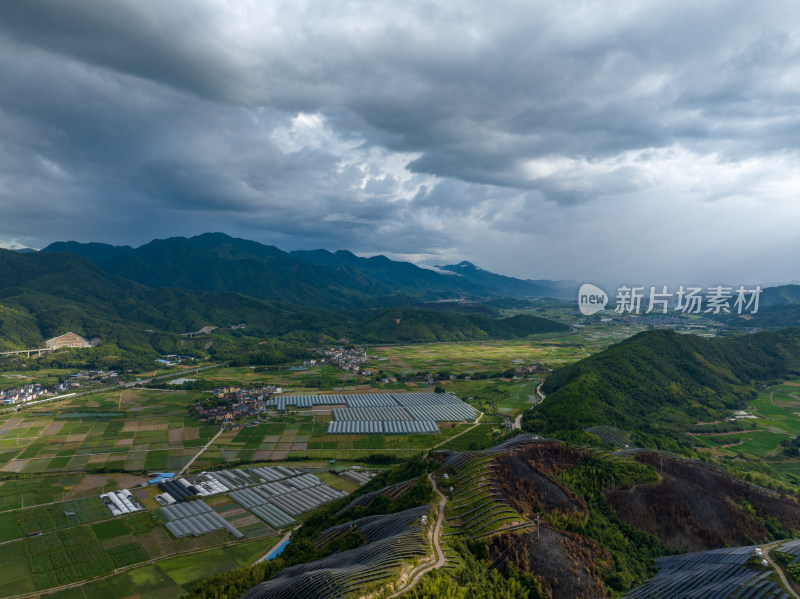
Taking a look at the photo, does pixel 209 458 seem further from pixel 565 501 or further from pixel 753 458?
pixel 753 458

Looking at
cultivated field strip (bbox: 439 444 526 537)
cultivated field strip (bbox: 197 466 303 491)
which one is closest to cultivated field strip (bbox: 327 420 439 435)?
cultivated field strip (bbox: 197 466 303 491)

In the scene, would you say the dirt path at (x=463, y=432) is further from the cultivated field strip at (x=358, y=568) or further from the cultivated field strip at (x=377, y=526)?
the cultivated field strip at (x=358, y=568)

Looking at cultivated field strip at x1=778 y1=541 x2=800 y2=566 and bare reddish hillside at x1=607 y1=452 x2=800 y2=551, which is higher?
cultivated field strip at x1=778 y1=541 x2=800 y2=566

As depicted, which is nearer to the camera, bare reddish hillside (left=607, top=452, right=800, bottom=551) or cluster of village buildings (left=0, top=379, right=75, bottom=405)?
bare reddish hillside (left=607, top=452, right=800, bottom=551)

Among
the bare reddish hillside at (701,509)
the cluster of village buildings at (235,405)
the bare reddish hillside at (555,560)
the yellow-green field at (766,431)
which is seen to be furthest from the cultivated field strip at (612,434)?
the cluster of village buildings at (235,405)

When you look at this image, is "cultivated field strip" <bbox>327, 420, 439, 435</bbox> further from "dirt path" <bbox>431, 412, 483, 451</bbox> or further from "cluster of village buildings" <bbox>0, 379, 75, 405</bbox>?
"cluster of village buildings" <bbox>0, 379, 75, 405</bbox>

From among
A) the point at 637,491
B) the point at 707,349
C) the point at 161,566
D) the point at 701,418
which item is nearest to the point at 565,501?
the point at 637,491

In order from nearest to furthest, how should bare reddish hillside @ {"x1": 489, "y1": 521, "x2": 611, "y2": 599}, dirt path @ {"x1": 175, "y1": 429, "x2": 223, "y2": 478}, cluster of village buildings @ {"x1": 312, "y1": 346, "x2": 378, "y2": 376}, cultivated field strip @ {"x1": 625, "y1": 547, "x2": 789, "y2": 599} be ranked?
cultivated field strip @ {"x1": 625, "y1": 547, "x2": 789, "y2": 599}, bare reddish hillside @ {"x1": 489, "y1": 521, "x2": 611, "y2": 599}, dirt path @ {"x1": 175, "y1": 429, "x2": 223, "y2": 478}, cluster of village buildings @ {"x1": 312, "y1": 346, "x2": 378, "y2": 376}

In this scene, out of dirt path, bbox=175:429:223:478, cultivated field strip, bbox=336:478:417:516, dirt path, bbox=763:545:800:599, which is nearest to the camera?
dirt path, bbox=763:545:800:599
